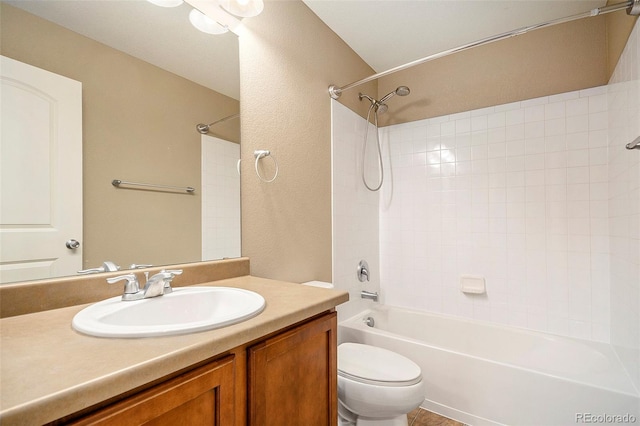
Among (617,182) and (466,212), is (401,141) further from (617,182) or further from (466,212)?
(617,182)

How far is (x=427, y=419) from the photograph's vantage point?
1.72m

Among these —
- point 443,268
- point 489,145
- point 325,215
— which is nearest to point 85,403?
point 325,215

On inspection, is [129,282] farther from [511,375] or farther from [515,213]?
[515,213]

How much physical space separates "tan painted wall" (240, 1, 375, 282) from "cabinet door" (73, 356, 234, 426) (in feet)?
2.62

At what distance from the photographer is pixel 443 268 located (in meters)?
2.36

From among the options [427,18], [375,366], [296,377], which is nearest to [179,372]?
[296,377]

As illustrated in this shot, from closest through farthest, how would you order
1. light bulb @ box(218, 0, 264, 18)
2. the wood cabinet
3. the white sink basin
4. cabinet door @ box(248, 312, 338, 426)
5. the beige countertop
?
the beige countertop
the wood cabinet
the white sink basin
cabinet door @ box(248, 312, 338, 426)
light bulb @ box(218, 0, 264, 18)

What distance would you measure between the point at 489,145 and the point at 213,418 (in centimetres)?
234

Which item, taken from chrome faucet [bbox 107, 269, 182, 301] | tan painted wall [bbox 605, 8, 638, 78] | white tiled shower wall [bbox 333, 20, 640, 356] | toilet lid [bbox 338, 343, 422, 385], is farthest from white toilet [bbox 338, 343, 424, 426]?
tan painted wall [bbox 605, 8, 638, 78]

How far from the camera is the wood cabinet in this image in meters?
0.53

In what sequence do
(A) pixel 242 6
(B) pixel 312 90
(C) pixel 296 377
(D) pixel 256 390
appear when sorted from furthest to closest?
1. (B) pixel 312 90
2. (A) pixel 242 6
3. (C) pixel 296 377
4. (D) pixel 256 390

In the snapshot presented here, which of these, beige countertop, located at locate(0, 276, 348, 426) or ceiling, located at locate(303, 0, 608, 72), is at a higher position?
ceiling, located at locate(303, 0, 608, 72)

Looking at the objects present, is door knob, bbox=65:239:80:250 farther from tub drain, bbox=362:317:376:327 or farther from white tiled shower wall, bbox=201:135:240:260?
tub drain, bbox=362:317:376:327

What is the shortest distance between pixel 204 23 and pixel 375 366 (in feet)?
5.85
